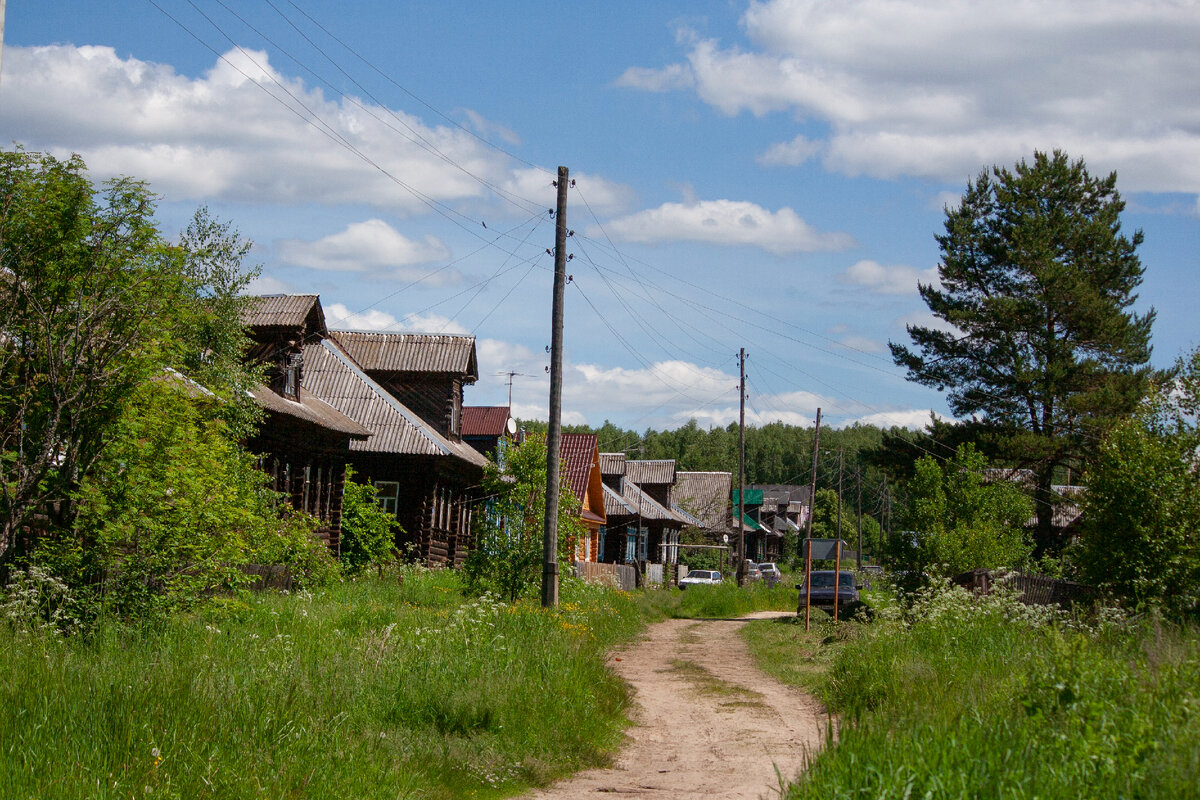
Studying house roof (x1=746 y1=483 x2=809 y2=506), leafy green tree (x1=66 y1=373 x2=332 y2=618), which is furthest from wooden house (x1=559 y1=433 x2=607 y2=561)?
house roof (x1=746 y1=483 x2=809 y2=506)

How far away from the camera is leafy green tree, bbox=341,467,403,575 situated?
28.2 m

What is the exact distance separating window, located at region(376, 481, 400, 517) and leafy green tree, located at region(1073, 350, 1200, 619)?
63.1 feet

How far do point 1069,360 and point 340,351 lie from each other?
2424cm

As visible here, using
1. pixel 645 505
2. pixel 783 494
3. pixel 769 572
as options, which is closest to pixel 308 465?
pixel 645 505

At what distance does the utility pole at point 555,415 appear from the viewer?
58.0ft

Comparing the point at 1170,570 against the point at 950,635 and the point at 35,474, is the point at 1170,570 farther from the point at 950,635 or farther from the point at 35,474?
the point at 35,474

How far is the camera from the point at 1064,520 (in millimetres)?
55469

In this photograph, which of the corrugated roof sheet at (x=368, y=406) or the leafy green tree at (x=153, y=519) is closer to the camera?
the leafy green tree at (x=153, y=519)

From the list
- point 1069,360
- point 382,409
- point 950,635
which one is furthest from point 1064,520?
point 950,635

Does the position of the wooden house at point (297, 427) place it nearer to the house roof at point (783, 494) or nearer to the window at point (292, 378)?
the window at point (292, 378)

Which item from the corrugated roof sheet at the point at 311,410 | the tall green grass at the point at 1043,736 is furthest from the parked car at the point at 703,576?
the tall green grass at the point at 1043,736

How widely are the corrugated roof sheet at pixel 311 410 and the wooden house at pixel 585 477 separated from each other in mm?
10064

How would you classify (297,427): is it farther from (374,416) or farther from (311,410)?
(374,416)

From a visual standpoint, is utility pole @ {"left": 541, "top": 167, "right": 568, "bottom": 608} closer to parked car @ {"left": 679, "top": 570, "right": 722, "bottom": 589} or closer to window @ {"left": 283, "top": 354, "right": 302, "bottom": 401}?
window @ {"left": 283, "top": 354, "right": 302, "bottom": 401}
